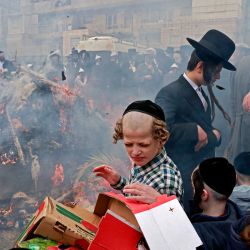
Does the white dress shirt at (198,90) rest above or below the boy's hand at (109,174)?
above

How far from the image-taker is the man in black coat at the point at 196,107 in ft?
13.9

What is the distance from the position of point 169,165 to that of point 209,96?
82.3 inches

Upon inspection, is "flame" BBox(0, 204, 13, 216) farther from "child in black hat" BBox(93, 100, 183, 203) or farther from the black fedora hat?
"child in black hat" BBox(93, 100, 183, 203)

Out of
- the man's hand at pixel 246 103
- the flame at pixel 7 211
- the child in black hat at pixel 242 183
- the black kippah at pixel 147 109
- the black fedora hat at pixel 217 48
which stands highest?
the black fedora hat at pixel 217 48

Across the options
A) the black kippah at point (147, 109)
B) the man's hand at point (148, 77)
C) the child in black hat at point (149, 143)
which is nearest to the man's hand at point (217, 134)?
the man's hand at point (148, 77)

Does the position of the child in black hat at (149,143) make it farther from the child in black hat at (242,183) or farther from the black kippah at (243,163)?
the black kippah at (243,163)

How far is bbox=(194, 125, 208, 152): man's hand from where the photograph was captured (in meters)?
4.28

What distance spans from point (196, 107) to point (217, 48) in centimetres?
62

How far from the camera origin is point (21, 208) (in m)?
4.90

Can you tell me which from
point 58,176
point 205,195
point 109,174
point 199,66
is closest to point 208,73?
point 199,66

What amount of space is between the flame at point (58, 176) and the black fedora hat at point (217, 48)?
6.33 ft

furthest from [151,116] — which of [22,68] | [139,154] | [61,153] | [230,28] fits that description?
[22,68]

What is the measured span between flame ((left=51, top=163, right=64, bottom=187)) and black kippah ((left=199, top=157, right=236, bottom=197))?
283 cm

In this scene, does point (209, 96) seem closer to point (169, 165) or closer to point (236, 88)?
point (236, 88)
